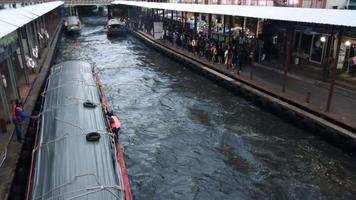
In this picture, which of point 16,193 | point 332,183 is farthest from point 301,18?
point 16,193

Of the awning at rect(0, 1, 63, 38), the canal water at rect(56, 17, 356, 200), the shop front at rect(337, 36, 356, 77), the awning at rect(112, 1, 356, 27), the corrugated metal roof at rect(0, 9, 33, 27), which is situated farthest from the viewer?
the shop front at rect(337, 36, 356, 77)

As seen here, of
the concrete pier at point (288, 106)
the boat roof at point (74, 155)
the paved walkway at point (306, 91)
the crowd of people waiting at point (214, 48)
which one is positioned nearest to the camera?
the boat roof at point (74, 155)

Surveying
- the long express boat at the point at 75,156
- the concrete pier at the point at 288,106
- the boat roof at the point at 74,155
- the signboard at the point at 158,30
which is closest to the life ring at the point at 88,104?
the long express boat at the point at 75,156

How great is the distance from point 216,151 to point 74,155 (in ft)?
22.4

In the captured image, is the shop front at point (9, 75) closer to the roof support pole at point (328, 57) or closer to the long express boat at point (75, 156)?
the long express boat at point (75, 156)

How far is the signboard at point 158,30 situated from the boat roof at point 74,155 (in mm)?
27502

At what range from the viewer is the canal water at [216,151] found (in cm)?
1127

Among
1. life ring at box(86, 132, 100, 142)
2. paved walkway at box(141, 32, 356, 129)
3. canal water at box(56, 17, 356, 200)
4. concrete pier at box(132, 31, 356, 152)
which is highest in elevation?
life ring at box(86, 132, 100, 142)

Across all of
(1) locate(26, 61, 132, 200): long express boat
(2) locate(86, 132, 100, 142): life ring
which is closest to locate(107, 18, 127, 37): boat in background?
(1) locate(26, 61, 132, 200): long express boat

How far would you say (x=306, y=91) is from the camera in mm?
17906

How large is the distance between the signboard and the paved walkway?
1675cm

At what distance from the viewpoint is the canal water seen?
444 inches

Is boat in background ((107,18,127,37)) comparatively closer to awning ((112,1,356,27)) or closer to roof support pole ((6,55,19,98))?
awning ((112,1,356,27))

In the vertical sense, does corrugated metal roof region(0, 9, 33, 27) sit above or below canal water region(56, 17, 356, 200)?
above
